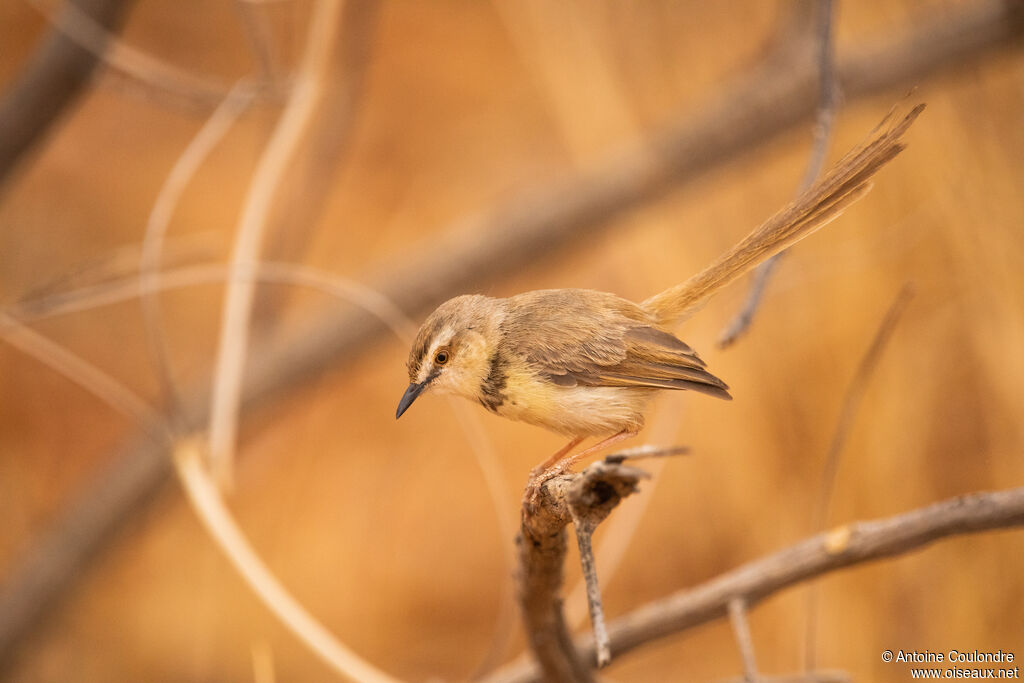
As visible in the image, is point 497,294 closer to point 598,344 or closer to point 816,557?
point 816,557

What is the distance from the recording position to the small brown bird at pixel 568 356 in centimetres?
184

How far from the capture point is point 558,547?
1.86m

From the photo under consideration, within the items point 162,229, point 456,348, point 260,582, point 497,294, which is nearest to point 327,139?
point 497,294

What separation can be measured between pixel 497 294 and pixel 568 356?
3.26m

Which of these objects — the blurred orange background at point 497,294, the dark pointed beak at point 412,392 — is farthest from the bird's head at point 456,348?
the blurred orange background at point 497,294

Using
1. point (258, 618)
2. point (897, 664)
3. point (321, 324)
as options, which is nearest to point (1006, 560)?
point (897, 664)

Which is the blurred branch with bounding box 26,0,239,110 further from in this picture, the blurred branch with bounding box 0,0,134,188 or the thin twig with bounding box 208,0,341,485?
the thin twig with bounding box 208,0,341,485

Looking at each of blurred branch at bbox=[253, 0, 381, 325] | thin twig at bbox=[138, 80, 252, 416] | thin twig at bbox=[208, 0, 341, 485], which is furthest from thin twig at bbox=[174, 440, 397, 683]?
blurred branch at bbox=[253, 0, 381, 325]

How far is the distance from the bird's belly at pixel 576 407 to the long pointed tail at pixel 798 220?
217 mm

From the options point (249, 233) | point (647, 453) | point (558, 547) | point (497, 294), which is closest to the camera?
point (647, 453)

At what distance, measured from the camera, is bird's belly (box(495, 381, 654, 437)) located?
1.87m

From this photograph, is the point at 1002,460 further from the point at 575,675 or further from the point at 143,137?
the point at 143,137

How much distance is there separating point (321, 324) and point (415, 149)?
5.10 metres

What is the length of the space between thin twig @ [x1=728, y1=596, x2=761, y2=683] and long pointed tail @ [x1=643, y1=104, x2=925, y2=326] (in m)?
0.80
